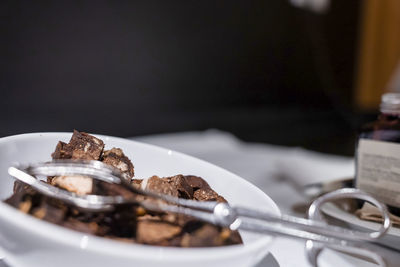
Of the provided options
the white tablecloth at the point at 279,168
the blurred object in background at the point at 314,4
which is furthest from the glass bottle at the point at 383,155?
the blurred object in background at the point at 314,4

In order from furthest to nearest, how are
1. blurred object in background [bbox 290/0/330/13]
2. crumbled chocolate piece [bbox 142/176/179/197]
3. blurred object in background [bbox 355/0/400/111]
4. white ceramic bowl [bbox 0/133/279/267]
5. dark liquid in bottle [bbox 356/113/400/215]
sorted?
blurred object in background [bbox 355/0/400/111]
blurred object in background [bbox 290/0/330/13]
dark liquid in bottle [bbox 356/113/400/215]
crumbled chocolate piece [bbox 142/176/179/197]
white ceramic bowl [bbox 0/133/279/267]

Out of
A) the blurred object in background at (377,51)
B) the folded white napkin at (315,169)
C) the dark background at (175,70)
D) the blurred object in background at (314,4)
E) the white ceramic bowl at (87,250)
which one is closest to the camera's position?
the white ceramic bowl at (87,250)

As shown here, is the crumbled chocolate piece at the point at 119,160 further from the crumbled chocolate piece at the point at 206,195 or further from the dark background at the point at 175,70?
the dark background at the point at 175,70

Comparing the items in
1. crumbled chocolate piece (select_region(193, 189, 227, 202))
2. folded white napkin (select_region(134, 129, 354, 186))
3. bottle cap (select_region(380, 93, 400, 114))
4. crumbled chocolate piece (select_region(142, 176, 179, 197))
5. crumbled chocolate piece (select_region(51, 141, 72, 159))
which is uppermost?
bottle cap (select_region(380, 93, 400, 114))

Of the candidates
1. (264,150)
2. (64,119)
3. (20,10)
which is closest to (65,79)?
(64,119)

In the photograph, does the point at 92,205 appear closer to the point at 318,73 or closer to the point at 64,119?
the point at 64,119

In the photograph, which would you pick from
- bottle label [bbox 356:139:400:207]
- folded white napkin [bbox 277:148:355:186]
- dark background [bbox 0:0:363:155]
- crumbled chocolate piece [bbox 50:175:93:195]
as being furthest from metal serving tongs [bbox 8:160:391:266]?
dark background [bbox 0:0:363:155]

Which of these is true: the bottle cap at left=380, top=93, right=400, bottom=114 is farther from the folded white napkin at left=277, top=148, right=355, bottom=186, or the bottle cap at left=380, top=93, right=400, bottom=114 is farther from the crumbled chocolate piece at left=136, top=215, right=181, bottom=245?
the crumbled chocolate piece at left=136, top=215, right=181, bottom=245
